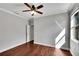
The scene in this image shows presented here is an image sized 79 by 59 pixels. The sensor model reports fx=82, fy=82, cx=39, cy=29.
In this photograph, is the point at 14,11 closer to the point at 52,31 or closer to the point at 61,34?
the point at 52,31

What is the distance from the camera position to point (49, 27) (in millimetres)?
1195

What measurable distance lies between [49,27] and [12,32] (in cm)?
55

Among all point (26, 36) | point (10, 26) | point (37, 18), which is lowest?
point (26, 36)

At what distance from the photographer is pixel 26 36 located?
1.19m

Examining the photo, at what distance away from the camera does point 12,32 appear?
1.20 metres

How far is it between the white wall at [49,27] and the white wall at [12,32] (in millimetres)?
191

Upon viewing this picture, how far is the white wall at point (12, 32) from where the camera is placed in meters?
1.16

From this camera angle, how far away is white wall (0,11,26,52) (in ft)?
3.79

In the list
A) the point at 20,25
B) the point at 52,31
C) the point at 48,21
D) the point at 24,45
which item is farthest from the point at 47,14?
the point at 24,45

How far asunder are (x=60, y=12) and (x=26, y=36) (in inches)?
23.0

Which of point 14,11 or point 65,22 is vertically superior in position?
point 14,11

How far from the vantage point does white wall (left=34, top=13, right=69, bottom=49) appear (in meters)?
1.13

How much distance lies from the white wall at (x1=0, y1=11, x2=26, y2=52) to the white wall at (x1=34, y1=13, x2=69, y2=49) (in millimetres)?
191

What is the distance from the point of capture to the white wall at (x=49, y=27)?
1.13 meters
